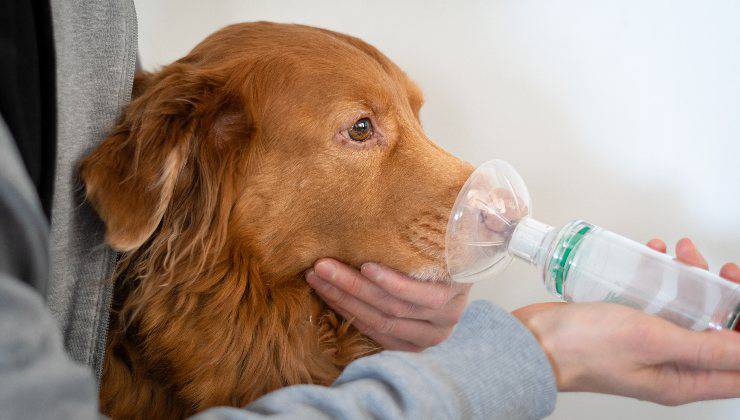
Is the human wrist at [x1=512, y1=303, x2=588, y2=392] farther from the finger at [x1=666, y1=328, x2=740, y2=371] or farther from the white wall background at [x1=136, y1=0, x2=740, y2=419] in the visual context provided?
the white wall background at [x1=136, y1=0, x2=740, y2=419]

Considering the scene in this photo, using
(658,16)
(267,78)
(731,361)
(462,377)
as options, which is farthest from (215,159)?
(658,16)

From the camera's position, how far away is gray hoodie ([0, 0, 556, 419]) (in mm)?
588

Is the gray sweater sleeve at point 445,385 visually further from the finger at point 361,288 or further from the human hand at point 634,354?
the finger at point 361,288

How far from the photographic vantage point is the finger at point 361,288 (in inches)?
49.5

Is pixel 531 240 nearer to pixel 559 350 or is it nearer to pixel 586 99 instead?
pixel 559 350

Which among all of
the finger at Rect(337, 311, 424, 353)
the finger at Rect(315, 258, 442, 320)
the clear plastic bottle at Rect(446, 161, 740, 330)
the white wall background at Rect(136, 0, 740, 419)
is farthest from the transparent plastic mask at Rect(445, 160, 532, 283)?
the white wall background at Rect(136, 0, 740, 419)

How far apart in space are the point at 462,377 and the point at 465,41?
130 cm

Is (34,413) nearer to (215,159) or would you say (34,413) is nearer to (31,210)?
(31,210)

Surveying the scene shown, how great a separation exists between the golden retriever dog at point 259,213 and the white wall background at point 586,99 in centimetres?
61

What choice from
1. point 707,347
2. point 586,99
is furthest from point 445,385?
point 586,99

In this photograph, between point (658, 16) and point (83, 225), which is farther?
point (658, 16)

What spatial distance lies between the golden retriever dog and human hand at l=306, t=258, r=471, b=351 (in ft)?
0.11

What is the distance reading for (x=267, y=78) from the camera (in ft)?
4.03

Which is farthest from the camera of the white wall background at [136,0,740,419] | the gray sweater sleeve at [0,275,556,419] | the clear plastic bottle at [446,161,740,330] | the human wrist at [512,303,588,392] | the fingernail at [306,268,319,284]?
the white wall background at [136,0,740,419]
